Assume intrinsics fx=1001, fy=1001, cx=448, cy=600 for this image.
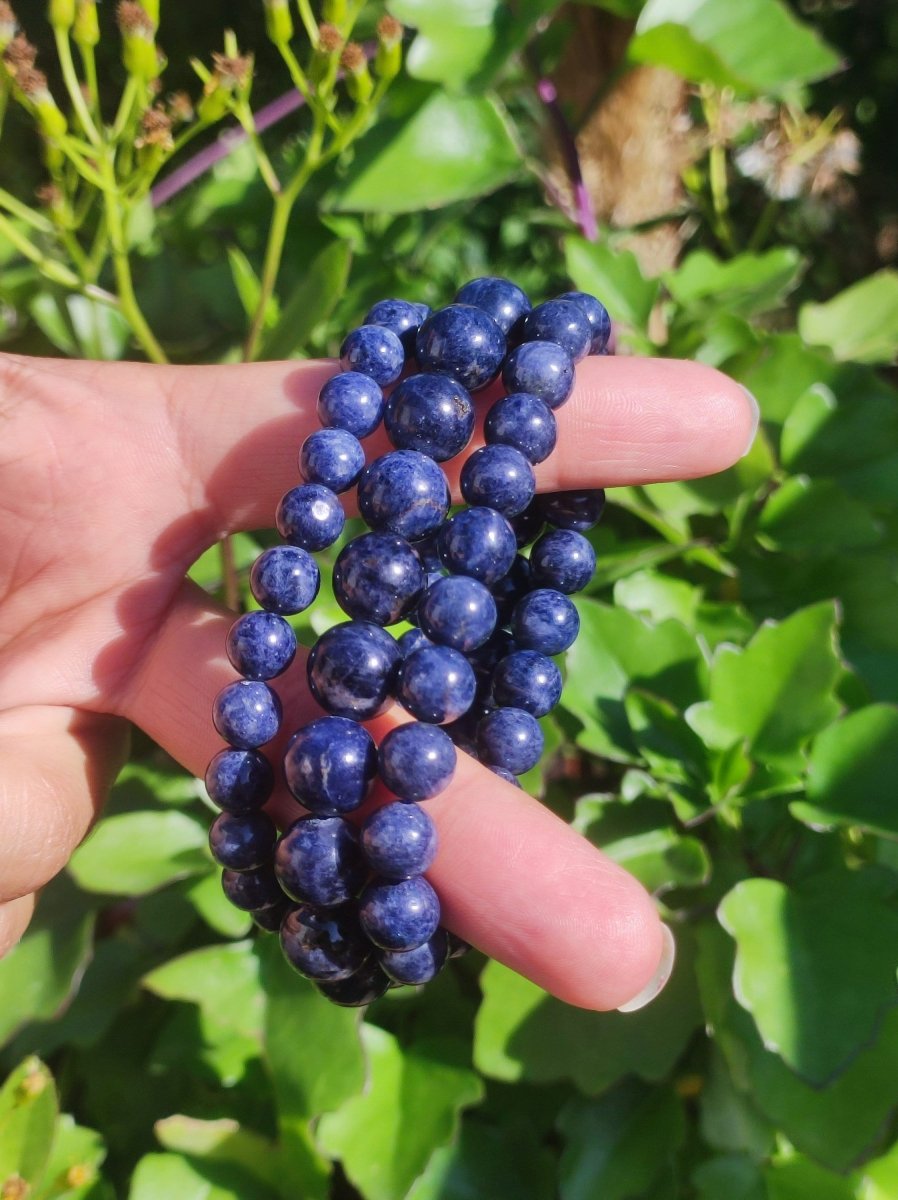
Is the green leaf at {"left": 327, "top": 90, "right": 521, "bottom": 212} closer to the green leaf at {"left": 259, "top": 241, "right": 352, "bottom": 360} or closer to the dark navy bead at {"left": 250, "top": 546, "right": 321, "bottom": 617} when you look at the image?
the green leaf at {"left": 259, "top": 241, "right": 352, "bottom": 360}

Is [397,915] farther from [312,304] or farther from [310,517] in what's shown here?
[312,304]

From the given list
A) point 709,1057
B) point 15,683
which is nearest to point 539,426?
point 15,683

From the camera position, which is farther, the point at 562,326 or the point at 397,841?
the point at 562,326

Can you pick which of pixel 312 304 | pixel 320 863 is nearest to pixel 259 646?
pixel 320 863

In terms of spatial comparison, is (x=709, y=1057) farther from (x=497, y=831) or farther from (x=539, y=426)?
(x=539, y=426)

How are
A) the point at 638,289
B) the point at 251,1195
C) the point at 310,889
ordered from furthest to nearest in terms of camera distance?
the point at 638,289
the point at 251,1195
the point at 310,889

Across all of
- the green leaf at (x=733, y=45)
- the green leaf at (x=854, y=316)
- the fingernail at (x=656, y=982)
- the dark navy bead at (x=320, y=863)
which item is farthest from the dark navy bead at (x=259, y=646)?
the green leaf at (x=854, y=316)
